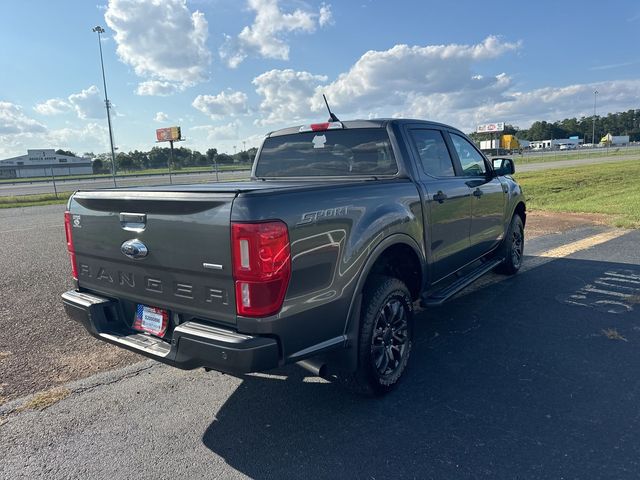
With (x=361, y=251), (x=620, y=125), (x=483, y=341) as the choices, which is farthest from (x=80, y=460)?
(x=620, y=125)

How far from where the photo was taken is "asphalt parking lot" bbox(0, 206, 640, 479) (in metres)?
2.59

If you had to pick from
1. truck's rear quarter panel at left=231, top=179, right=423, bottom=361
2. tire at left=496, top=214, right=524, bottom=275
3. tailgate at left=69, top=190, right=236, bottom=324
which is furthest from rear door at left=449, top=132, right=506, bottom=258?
tailgate at left=69, top=190, right=236, bottom=324

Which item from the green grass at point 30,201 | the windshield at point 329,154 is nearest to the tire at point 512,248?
the windshield at point 329,154

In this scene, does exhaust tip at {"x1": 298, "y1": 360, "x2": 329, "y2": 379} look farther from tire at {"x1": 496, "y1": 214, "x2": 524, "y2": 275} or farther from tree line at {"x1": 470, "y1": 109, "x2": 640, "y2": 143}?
tree line at {"x1": 470, "y1": 109, "x2": 640, "y2": 143}

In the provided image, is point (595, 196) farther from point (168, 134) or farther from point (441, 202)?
point (168, 134)

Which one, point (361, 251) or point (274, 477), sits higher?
point (361, 251)

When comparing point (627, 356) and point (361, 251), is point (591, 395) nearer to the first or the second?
point (627, 356)

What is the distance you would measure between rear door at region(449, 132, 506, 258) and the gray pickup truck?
575 mm

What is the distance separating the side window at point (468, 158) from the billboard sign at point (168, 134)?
81107 mm

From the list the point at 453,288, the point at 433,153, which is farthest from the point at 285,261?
the point at 433,153

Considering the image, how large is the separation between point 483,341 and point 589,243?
16.4 feet

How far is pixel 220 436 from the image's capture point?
9.48 feet

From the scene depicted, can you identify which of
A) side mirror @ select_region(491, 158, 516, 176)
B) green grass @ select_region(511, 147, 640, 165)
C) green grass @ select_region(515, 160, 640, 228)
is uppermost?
side mirror @ select_region(491, 158, 516, 176)

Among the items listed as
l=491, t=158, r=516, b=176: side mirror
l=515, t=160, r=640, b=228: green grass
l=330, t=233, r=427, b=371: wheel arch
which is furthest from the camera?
l=515, t=160, r=640, b=228: green grass
